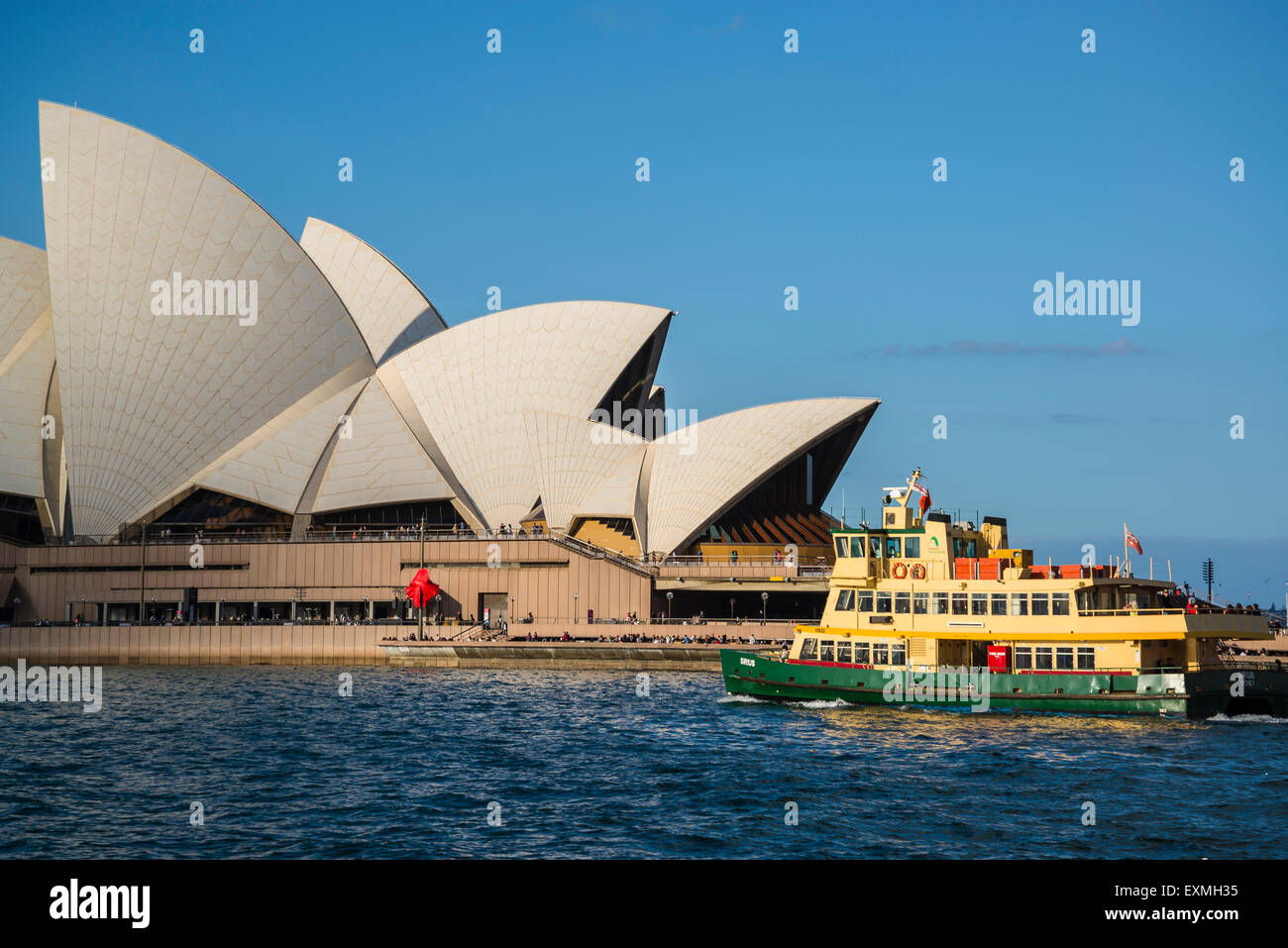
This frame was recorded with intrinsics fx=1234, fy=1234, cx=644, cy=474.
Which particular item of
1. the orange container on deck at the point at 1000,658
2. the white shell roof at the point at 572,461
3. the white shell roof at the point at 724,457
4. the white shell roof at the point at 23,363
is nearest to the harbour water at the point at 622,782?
the orange container on deck at the point at 1000,658

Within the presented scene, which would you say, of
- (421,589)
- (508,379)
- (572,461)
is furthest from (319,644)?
(508,379)

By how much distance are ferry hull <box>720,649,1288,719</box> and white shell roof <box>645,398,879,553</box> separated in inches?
1133

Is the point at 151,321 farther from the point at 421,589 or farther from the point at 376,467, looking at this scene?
the point at 421,589

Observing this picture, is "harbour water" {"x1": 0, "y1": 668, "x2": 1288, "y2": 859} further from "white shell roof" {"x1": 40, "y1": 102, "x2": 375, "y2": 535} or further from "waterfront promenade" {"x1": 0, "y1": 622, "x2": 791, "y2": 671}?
"white shell roof" {"x1": 40, "y1": 102, "x2": 375, "y2": 535}

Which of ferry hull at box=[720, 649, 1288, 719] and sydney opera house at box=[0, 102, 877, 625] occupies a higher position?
sydney opera house at box=[0, 102, 877, 625]

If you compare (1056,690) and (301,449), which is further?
(301,449)

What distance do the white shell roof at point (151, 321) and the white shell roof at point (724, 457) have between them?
2163cm

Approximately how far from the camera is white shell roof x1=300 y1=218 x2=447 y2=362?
80812mm

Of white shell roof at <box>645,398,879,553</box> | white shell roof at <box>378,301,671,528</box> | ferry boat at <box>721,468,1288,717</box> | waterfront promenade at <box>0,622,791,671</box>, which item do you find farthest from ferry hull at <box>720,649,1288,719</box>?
white shell roof at <box>378,301,671,528</box>

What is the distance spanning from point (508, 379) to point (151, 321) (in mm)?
19998

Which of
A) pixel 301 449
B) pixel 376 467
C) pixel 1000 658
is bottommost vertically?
pixel 1000 658

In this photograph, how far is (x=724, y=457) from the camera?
67.8m

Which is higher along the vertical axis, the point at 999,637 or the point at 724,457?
the point at 724,457

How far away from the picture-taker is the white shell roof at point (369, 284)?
80812 millimetres
